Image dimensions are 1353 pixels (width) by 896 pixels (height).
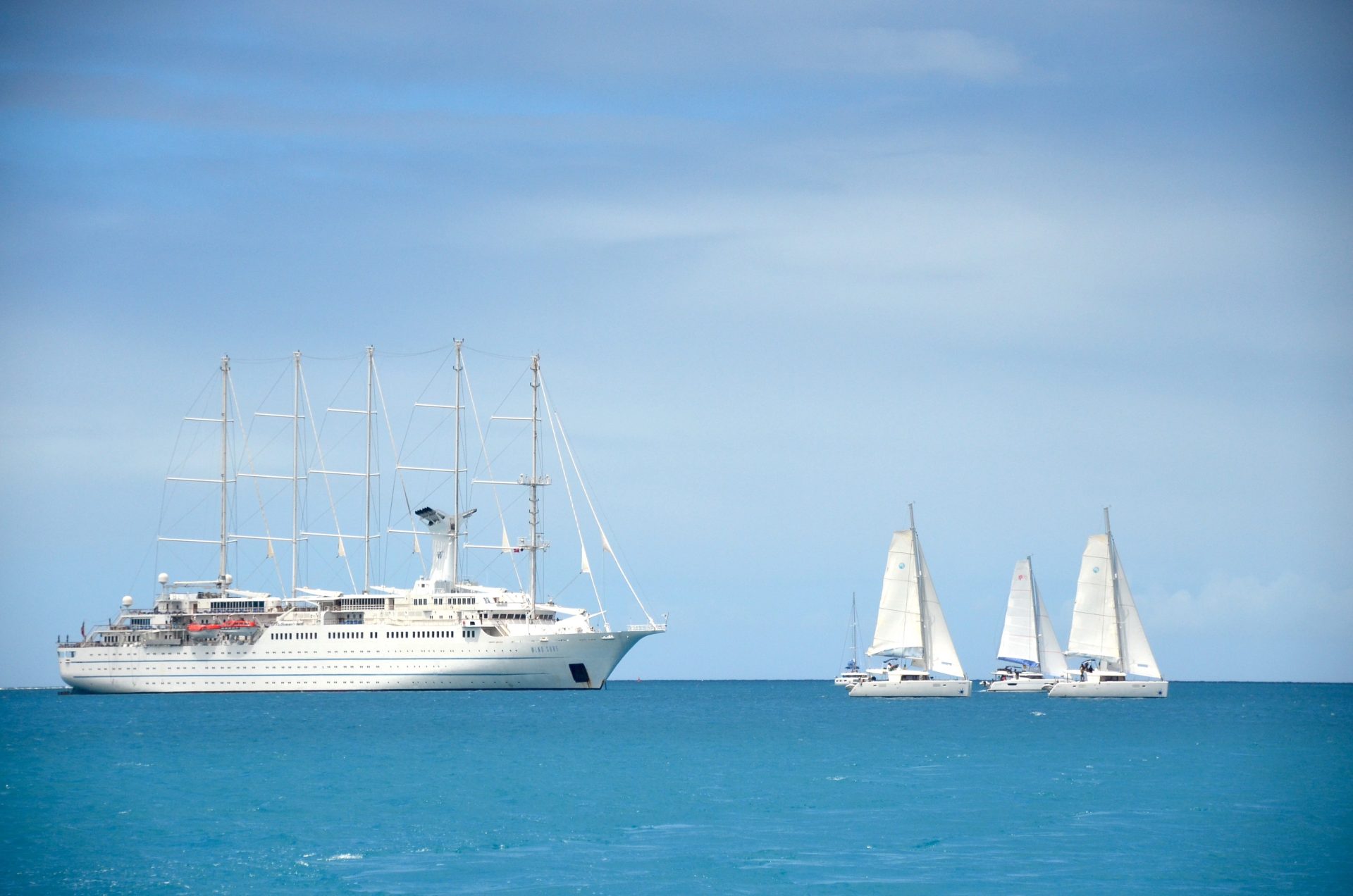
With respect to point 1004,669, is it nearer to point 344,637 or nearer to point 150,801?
point 344,637

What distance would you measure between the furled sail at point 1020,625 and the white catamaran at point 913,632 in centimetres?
1268

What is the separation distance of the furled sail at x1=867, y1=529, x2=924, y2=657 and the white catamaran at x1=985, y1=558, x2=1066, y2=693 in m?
17.2

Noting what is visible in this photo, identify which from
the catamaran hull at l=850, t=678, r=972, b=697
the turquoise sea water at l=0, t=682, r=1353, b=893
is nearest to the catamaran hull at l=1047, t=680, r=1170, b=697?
the catamaran hull at l=850, t=678, r=972, b=697

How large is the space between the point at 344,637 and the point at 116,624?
18.3 m

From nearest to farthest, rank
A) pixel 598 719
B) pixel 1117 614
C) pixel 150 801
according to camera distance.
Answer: pixel 150 801, pixel 598 719, pixel 1117 614

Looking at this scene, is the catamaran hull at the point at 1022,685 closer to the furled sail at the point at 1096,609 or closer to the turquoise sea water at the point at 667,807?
the furled sail at the point at 1096,609

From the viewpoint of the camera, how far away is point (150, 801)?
40.3 meters

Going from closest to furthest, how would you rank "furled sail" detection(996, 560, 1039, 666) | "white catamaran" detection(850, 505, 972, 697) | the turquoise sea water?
the turquoise sea water < "white catamaran" detection(850, 505, 972, 697) < "furled sail" detection(996, 560, 1039, 666)

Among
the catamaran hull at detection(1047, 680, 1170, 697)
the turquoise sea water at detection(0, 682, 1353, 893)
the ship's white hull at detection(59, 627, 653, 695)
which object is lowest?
the turquoise sea water at detection(0, 682, 1353, 893)

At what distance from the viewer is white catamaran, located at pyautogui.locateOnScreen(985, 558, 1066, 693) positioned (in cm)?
10438

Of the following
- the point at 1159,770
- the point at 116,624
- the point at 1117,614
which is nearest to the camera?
the point at 1159,770

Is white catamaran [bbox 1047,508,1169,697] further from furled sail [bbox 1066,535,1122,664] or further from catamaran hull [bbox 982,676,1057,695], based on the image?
catamaran hull [bbox 982,676,1057,695]

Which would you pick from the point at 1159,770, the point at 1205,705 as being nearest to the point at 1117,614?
the point at 1205,705

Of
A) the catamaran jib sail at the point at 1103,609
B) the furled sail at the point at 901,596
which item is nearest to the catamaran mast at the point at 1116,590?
the catamaran jib sail at the point at 1103,609
